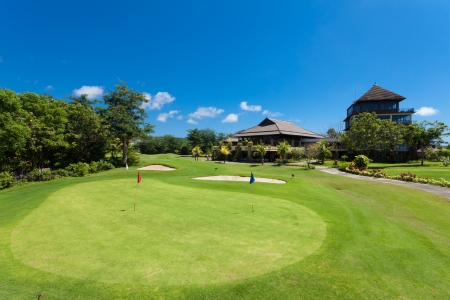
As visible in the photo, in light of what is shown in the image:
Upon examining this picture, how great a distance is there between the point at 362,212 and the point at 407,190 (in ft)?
28.5

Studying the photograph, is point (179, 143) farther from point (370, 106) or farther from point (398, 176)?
point (398, 176)

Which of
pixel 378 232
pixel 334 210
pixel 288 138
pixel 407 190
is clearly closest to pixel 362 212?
pixel 334 210

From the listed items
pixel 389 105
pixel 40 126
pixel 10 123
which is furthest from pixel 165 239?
pixel 389 105

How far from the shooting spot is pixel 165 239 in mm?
6652

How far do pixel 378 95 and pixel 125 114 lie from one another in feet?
187

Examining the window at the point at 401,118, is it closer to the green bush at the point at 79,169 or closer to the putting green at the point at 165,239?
the putting green at the point at 165,239

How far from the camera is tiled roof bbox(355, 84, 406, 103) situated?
5261cm

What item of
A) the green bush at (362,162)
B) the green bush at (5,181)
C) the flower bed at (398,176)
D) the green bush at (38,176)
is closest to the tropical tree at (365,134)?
the green bush at (362,162)

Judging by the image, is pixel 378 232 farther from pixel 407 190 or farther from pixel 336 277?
pixel 407 190

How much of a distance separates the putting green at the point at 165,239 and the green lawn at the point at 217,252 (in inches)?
1.2

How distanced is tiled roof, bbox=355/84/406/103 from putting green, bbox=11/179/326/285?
56581 mm

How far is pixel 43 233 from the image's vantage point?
731 cm

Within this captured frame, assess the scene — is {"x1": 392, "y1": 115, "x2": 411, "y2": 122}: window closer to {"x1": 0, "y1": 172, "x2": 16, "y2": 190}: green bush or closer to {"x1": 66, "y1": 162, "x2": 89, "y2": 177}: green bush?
{"x1": 66, "y1": 162, "x2": 89, "y2": 177}: green bush

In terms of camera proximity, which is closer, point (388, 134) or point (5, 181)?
point (5, 181)
